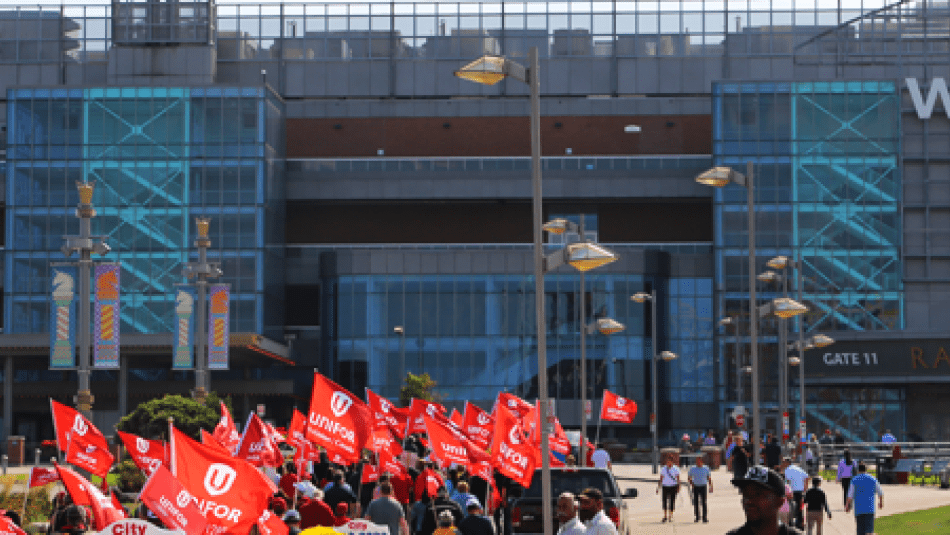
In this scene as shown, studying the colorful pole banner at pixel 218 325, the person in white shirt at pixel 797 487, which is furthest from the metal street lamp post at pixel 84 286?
the colorful pole banner at pixel 218 325

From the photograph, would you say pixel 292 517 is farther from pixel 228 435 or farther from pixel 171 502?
pixel 228 435

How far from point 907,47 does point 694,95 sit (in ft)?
41.2

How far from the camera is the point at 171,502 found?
12.1 meters

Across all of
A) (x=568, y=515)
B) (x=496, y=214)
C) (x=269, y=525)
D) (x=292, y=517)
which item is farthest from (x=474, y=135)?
(x=568, y=515)

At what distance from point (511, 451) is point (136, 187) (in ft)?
187

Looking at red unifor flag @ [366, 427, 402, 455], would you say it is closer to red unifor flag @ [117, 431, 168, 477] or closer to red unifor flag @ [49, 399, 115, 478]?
red unifor flag @ [117, 431, 168, 477]

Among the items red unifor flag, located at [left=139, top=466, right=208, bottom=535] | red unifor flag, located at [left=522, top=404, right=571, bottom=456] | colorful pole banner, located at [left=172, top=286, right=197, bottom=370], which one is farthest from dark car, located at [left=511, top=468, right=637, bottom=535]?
colorful pole banner, located at [left=172, top=286, right=197, bottom=370]

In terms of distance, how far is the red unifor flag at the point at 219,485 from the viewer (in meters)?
12.5

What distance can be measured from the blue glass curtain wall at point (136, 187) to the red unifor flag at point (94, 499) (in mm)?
58264

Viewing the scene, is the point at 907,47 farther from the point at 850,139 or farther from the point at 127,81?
the point at 127,81

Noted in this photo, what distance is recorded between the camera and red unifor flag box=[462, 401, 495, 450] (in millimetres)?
24859

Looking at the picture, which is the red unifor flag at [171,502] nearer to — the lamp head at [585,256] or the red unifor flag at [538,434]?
the lamp head at [585,256]

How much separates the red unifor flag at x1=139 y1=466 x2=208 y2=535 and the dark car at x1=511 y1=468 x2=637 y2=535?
8002mm

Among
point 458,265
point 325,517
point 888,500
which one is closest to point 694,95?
point 458,265
